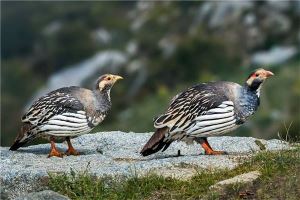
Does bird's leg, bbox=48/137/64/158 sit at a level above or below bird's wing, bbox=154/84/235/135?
below

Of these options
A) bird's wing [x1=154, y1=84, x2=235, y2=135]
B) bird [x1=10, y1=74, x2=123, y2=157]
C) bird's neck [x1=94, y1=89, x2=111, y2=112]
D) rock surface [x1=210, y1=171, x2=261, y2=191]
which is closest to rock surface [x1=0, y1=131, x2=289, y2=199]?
bird [x1=10, y1=74, x2=123, y2=157]

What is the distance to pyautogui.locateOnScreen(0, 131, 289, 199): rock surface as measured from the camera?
1405 cm

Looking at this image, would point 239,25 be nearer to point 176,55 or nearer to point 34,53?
point 176,55

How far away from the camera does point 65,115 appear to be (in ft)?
54.0

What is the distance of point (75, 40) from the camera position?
334 ft

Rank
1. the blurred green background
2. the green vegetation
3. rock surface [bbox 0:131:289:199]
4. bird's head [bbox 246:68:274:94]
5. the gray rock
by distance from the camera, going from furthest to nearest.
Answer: the blurred green background → bird's head [bbox 246:68:274:94] → rock surface [bbox 0:131:289:199] → the green vegetation → the gray rock

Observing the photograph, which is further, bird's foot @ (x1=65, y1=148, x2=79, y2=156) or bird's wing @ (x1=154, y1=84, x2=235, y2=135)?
bird's foot @ (x1=65, y1=148, x2=79, y2=156)

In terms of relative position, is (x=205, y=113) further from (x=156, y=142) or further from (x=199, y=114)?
(x=156, y=142)

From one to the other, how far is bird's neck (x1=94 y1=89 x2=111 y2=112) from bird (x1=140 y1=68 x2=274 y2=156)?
1.47 m

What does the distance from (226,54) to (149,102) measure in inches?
415

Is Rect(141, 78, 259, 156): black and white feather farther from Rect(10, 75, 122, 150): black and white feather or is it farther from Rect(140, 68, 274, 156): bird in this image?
Rect(10, 75, 122, 150): black and white feather

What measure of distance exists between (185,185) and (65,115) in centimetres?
355

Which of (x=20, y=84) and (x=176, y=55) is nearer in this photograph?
(x=176, y=55)

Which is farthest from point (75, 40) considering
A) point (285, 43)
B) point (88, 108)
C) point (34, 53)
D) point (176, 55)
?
point (88, 108)
